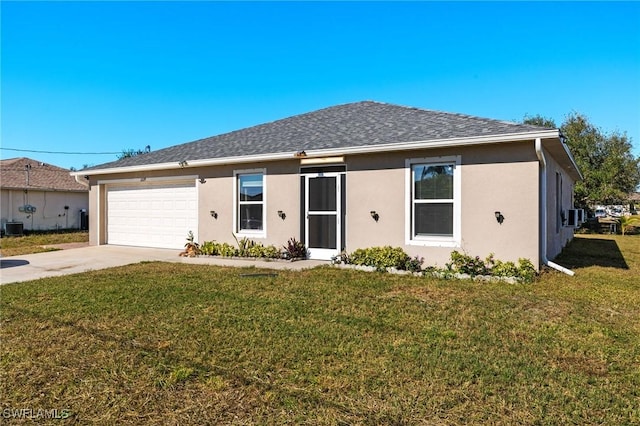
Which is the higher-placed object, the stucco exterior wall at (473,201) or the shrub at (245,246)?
the stucco exterior wall at (473,201)

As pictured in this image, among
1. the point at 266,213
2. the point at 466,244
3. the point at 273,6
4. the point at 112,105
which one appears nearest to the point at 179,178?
the point at 266,213

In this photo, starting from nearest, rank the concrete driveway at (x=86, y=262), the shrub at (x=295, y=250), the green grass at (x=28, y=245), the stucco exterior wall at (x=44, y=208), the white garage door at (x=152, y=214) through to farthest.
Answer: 1. the concrete driveway at (x=86, y=262)
2. the shrub at (x=295, y=250)
3. the white garage door at (x=152, y=214)
4. the green grass at (x=28, y=245)
5. the stucco exterior wall at (x=44, y=208)

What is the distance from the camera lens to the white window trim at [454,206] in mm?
7895

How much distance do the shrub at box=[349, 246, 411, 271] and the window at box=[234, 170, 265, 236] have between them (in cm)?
319

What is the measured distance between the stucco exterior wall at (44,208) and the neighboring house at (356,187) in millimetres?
9912

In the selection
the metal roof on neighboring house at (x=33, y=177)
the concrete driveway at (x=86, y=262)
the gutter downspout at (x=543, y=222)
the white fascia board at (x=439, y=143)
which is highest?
the metal roof on neighboring house at (x=33, y=177)

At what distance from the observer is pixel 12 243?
15.0 metres

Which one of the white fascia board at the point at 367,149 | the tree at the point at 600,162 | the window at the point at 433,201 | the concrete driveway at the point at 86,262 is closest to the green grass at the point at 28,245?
the concrete driveway at the point at 86,262

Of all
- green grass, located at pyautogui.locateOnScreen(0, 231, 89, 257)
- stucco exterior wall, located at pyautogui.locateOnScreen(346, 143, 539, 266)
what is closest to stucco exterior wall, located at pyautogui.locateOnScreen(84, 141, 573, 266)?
stucco exterior wall, located at pyautogui.locateOnScreen(346, 143, 539, 266)

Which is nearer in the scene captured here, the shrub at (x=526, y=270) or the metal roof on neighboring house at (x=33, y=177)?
the shrub at (x=526, y=270)

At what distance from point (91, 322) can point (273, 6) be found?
10842 mm

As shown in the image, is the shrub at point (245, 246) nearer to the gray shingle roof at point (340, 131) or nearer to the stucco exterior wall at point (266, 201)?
the stucco exterior wall at point (266, 201)

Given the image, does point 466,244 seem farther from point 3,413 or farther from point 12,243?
point 12,243

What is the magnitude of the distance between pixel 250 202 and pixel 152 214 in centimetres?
439
